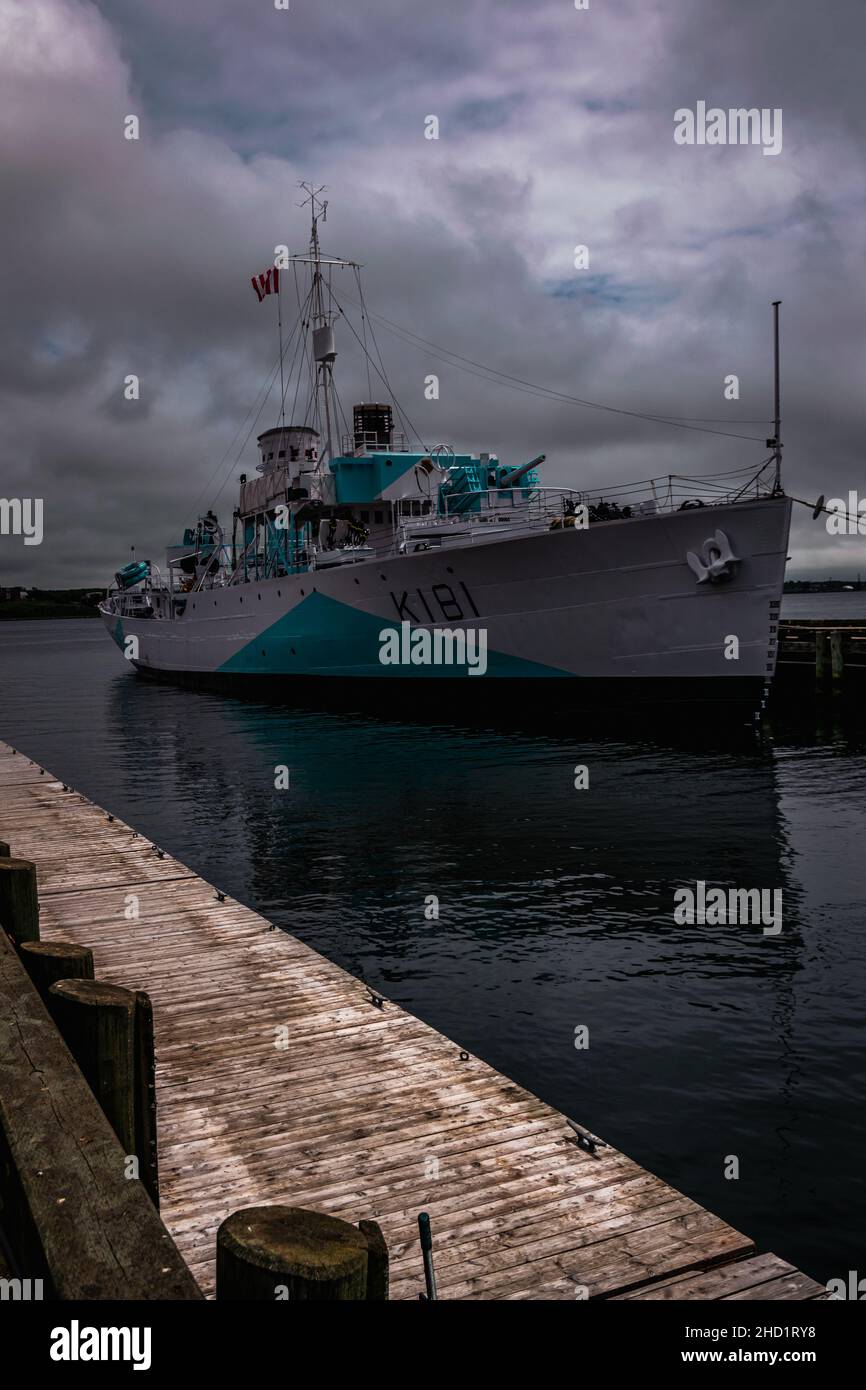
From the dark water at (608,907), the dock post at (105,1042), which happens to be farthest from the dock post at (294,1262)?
the dark water at (608,907)

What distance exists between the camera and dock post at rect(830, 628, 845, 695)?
34844 mm

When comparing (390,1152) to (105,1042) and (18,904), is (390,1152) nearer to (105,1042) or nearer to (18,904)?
(105,1042)

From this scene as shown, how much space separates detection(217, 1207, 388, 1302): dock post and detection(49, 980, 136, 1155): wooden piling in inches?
58.2

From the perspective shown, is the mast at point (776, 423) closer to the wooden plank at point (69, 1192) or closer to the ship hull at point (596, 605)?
the ship hull at point (596, 605)

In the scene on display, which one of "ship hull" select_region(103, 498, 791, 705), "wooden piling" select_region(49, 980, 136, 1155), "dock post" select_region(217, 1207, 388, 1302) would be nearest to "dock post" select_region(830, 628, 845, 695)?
"ship hull" select_region(103, 498, 791, 705)

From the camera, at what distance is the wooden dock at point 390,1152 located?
4445 millimetres

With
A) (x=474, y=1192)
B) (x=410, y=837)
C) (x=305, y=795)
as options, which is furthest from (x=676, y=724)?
(x=474, y=1192)

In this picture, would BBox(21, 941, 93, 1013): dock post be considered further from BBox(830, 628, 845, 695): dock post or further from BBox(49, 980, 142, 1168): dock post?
BBox(830, 628, 845, 695): dock post

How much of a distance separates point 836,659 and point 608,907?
83.3ft

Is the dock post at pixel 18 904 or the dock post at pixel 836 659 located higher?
the dock post at pixel 836 659

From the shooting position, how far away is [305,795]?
21250 millimetres

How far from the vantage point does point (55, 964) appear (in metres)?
4.36

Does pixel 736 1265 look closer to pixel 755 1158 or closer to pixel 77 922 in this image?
pixel 755 1158

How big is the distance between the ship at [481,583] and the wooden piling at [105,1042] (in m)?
25.1
